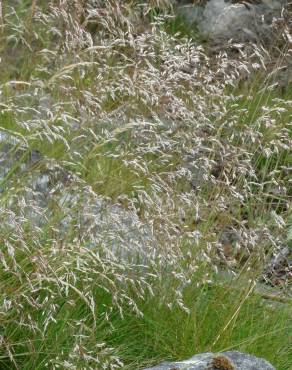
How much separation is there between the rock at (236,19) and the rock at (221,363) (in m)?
3.78

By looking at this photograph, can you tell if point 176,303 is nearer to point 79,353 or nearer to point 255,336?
point 255,336

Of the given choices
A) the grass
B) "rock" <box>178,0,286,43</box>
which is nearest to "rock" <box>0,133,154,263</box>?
the grass

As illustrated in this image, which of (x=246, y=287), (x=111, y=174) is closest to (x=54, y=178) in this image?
(x=111, y=174)

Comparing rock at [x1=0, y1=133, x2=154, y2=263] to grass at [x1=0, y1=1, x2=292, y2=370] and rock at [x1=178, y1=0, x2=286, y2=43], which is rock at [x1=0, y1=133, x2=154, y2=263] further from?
rock at [x1=178, y1=0, x2=286, y2=43]

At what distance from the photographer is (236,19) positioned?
6617mm

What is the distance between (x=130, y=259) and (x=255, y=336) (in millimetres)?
623

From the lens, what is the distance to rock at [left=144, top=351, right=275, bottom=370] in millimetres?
2877

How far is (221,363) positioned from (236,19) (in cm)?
421

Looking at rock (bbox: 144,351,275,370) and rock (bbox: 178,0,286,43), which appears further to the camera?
rock (bbox: 178,0,286,43)

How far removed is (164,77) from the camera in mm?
3971

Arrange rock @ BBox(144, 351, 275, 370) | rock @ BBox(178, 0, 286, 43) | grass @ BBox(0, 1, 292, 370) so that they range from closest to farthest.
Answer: rock @ BBox(144, 351, 275, 370) → grass @ BBox(0, 1, 292, 370) → rock @ BBox(178, 0, 286, 43)

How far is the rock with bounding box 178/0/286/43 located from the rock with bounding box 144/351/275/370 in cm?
378

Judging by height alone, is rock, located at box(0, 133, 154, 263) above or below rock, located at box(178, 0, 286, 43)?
above

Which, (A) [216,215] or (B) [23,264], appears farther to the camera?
(A) [216,215]
